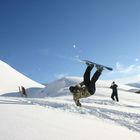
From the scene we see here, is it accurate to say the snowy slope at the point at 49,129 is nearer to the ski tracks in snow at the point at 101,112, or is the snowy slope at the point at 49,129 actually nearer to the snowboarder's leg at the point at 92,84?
the ski tracks in snow at the point at 101,112

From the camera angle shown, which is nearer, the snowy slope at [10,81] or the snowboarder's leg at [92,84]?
the snowboarder's leg at [92,84]

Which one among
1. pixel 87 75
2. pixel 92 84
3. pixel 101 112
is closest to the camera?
pixel 101 112

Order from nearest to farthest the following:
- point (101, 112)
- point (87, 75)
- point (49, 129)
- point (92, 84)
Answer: point (49, 129)
point (101, 112)
point (92, 84)
point (87, 75)

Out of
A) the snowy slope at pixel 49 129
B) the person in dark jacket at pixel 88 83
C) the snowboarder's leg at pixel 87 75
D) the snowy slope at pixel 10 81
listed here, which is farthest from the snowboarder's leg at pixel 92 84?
the snowy slope at pixel 10 81

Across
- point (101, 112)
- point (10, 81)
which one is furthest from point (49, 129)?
point (10, 81)

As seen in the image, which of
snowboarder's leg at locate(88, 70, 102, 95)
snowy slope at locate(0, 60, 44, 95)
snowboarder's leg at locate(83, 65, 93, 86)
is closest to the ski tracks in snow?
snowboarder's leg at locate(88, 70, 102, 95)

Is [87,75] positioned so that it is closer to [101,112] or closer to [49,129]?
[101,112]

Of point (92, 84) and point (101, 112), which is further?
Answer: point (92, 84)

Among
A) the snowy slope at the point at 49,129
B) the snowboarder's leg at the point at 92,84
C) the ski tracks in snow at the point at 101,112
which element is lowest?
the snowy slope at the point at 49,129

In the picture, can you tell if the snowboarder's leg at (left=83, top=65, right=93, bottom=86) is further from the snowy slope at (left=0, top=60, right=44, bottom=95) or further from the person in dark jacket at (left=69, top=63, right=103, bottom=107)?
the snowy slope at (left=0, top=60, right=44, bottom=95)

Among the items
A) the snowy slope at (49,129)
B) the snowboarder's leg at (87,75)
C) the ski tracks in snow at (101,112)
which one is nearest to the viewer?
the snowy slope at (49,129)

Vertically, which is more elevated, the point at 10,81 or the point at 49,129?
the point at 10,81

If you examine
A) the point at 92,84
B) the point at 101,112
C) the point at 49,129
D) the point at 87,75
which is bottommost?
the point at 49,129

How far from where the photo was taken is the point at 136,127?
35.9 ft
